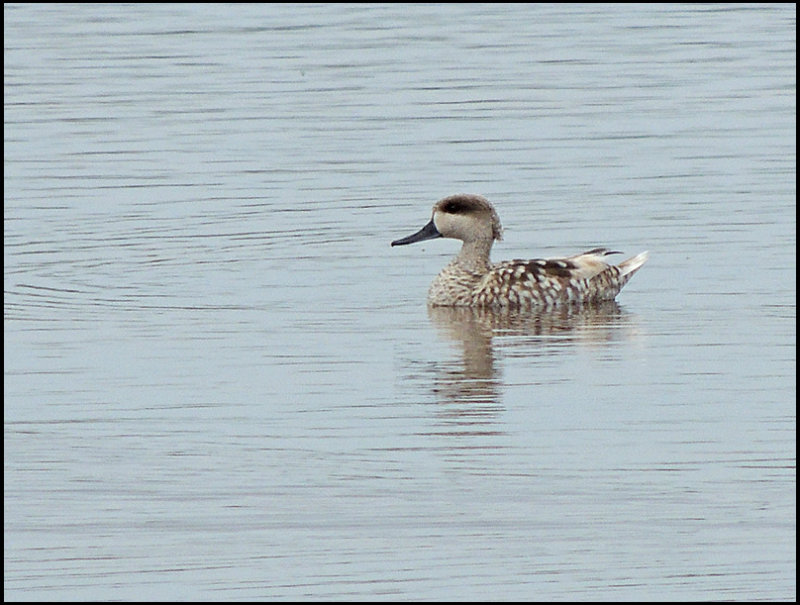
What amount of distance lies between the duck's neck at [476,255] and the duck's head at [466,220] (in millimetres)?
18

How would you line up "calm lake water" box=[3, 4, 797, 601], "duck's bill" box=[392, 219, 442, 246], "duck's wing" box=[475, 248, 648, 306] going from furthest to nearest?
"duck's bill" box=[392, 219, 442, 246] < "duck's wing" box=[475, 248, 648, 306] < "calm lake water" box=[3, 4, 797, 601]

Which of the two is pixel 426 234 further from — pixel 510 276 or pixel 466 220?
pixel 510 276

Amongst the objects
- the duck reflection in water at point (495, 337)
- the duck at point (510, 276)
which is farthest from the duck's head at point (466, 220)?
the duck reflection in water at point (495, 337)

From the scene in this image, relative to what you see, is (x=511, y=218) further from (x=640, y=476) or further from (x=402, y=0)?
(x=402, y=0)

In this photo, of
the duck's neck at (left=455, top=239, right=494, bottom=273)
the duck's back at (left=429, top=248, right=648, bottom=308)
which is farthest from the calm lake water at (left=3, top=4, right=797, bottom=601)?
the duck's neck at (left=455, top=239, right=494, bottom=273)

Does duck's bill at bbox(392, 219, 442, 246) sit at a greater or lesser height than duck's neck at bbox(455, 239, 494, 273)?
greater

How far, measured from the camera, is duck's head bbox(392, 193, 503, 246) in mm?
13203

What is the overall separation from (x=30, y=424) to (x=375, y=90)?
1424 centimetres

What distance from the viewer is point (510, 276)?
41.4ft

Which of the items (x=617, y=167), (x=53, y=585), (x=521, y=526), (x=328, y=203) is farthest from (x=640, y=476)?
(x=617, y=167)

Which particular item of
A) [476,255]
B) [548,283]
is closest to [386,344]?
[548,283]

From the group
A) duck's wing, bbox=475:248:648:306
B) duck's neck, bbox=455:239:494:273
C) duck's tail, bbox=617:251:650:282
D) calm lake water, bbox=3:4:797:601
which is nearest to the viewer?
calm lake water, bbox=3:4:797:601

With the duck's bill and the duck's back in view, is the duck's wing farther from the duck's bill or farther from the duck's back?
the duck's bill

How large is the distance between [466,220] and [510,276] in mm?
689
